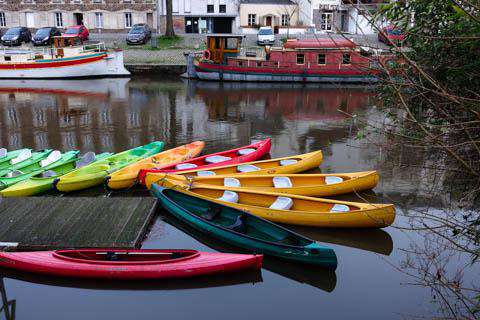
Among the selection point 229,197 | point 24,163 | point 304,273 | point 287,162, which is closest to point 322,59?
point 287,162

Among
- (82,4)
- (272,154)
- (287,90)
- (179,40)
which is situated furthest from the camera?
(82,4)

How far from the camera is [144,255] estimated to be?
820 cm

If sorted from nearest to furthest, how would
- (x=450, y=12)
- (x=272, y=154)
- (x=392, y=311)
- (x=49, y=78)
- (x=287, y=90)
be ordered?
(x=450, y=12) → (x=392, y=311) → (x=272, y=154) → (x=287, y=90) → (x=49, y=78)

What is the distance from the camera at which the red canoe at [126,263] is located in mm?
7930

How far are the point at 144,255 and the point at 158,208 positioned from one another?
8.85 ft

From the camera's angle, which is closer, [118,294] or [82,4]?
[118,294]

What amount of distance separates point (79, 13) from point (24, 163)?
119ft

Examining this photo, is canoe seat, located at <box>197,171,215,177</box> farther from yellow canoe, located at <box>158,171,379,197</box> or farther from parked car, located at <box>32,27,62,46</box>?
parked car, located at <box>32,27,62,46</box>

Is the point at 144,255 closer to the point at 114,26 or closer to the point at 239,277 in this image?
the point at 239,277

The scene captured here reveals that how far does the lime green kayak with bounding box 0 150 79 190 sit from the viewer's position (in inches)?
457

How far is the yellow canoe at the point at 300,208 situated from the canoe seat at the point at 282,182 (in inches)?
36.3

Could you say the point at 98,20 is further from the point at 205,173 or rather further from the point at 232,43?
the point at 205,173

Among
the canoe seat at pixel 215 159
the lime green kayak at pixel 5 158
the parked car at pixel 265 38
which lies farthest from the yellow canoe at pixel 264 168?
the parked car at pixel 265 38

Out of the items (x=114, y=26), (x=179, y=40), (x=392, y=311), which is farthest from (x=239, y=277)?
(x=114, y=26)
